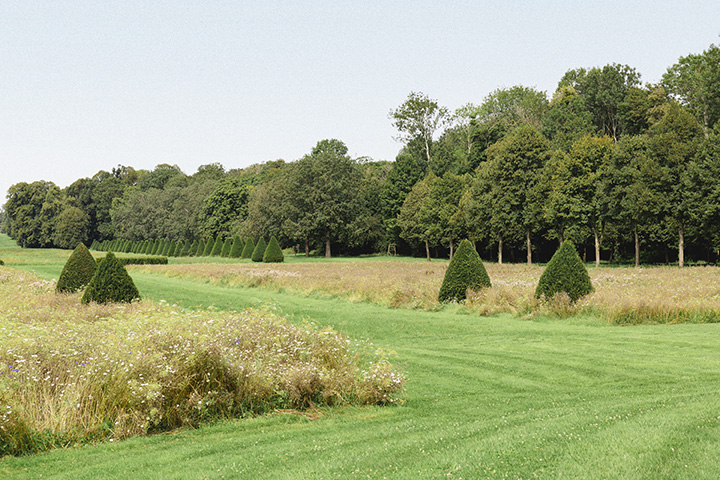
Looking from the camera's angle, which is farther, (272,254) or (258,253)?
(258,253)

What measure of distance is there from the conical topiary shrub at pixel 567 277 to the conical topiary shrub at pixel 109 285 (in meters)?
12.4

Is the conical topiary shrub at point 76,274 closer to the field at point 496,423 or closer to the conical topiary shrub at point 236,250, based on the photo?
the field at point 496,423

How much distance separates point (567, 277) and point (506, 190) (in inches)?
1204

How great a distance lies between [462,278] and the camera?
1842cm

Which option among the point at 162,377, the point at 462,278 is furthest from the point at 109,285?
the point at 462,278

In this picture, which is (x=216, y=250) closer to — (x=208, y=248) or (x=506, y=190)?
(x=208, y=248)

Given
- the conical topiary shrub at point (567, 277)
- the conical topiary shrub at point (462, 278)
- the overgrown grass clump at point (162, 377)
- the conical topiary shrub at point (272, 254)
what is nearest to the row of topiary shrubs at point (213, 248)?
the conical topiary shrub at point (272, 254)

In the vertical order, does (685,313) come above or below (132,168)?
below

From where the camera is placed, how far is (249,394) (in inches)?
277

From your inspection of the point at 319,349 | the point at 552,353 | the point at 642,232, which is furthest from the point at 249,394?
the point at 642,232

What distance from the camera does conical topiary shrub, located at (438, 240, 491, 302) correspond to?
18359mm

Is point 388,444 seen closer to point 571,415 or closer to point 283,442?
point 283,442

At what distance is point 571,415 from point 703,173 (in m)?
34.0

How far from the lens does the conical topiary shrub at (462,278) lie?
723 inches
